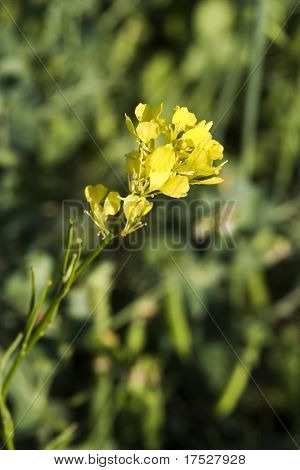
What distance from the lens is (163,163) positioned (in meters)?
0.57

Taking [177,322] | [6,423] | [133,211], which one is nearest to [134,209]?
[133,211]

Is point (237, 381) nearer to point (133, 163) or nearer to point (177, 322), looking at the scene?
point (177, 322)

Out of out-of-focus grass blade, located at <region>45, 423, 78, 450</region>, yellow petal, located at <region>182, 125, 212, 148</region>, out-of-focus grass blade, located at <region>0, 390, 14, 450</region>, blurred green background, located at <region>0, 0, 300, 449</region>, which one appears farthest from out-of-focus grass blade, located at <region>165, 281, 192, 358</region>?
yellow petal, located at <region>182, 125, 212, 148</region>

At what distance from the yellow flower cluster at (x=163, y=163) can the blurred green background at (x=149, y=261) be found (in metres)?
0.49

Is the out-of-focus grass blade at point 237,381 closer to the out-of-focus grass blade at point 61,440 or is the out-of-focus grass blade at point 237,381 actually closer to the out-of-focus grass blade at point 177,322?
the out-of-focus grass blade at point 177,322

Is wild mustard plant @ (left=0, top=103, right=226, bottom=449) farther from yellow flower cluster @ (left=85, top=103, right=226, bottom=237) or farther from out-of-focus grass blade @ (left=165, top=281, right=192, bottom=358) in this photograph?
out-of-focus grass blade @ (left=165, top=281, right=192, bottom=358)

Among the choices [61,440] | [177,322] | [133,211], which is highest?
[133,211]

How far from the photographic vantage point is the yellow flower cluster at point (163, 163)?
1.89 ft

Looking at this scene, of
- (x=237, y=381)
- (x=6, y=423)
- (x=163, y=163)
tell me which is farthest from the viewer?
(x=237, y=381)

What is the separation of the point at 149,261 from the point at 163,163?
2.30 feet

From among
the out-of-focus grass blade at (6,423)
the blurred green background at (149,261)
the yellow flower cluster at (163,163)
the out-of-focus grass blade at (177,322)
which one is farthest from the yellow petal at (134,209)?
the out-of-focus grass blade at (177,322)

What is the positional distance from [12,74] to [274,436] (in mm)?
873

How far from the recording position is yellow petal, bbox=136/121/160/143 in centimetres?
59

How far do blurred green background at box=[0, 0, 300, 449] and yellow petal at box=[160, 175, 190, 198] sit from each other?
0.53 m
